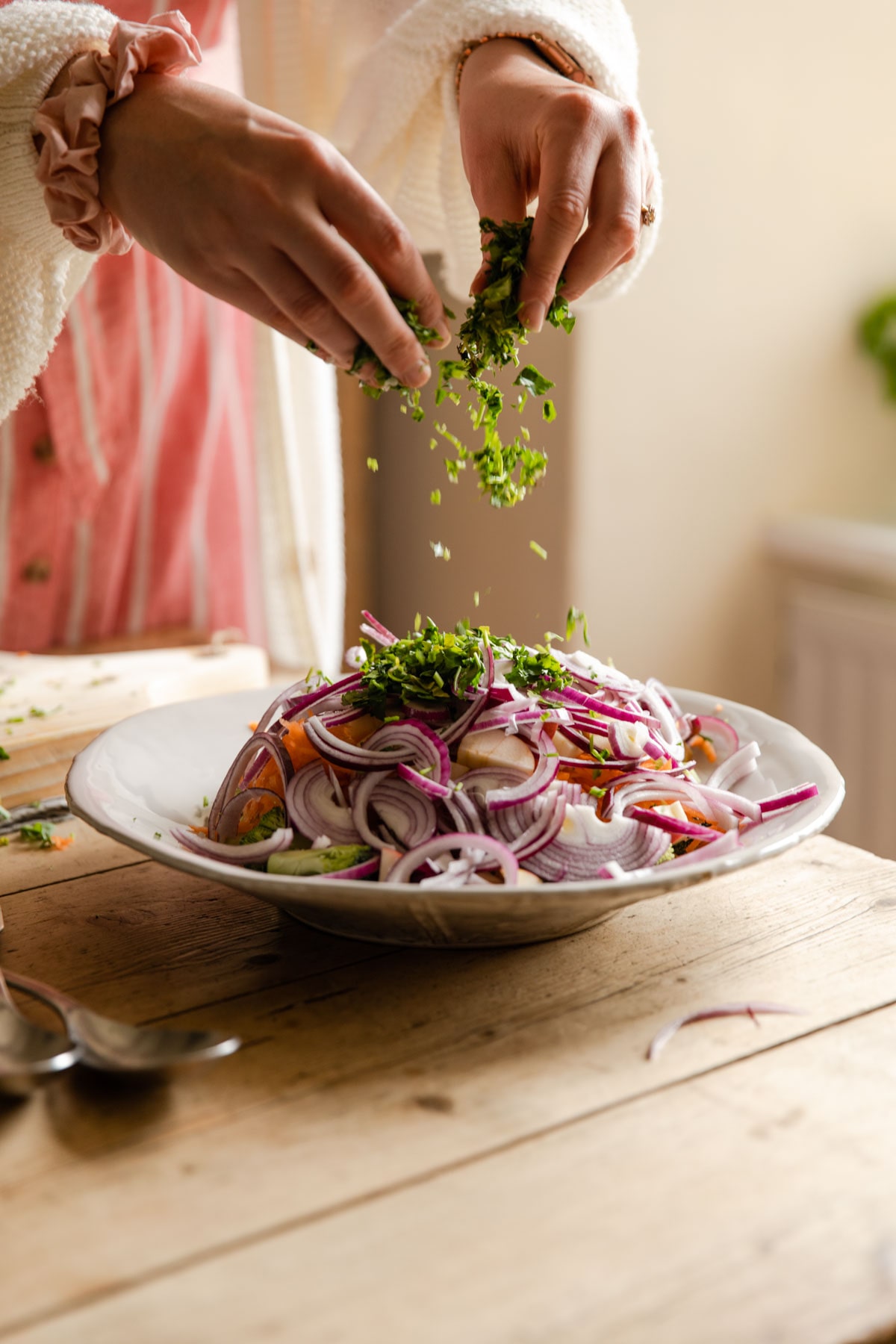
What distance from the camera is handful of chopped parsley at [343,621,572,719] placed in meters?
0.83

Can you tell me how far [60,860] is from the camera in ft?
3.12

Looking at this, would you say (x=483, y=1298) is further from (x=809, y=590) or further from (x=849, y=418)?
(x=849, y=418)

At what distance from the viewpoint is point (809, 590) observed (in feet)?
7.38

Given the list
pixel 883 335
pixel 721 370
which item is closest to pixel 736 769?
pixel 721 370

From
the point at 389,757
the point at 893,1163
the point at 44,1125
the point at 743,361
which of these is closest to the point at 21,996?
the point at 44,1125

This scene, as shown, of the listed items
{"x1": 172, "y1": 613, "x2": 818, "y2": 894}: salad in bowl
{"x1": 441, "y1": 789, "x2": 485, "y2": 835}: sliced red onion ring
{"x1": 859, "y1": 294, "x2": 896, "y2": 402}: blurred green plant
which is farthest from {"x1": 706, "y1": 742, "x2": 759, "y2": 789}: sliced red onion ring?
{"x1": 859, "y1": 294, "x2": 896, "y2": 402}: blurred green plant

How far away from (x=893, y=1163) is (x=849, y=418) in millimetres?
1956

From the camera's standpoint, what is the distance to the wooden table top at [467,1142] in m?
0.48

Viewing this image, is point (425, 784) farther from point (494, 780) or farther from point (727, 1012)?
point (727, 1012)

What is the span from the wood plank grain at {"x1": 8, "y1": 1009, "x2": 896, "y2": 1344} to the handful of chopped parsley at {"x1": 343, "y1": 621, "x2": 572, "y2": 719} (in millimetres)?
300

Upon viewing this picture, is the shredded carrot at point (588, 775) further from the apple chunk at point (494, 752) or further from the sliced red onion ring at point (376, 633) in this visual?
the sliced red onion ring at point (376, 633)

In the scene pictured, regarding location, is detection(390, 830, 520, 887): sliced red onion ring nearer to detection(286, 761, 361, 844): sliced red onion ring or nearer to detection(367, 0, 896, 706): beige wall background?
detection(286, 761, 361, 844): sliced red onion ring

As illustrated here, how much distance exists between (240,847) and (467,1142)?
0.24 meters

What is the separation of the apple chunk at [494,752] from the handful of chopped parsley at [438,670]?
0.04 m
